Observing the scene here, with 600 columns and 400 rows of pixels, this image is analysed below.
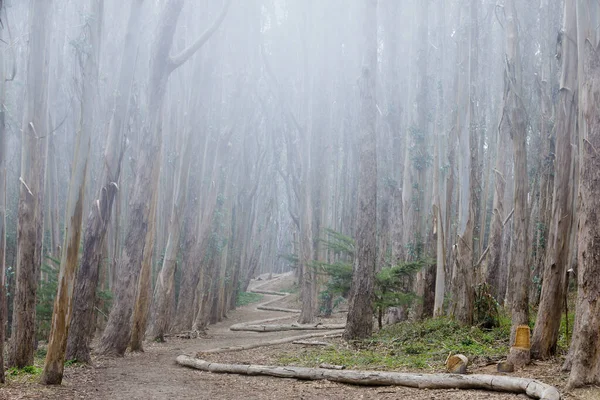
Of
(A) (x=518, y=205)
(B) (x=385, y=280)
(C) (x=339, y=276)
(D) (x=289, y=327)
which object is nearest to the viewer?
(A) (x=518, y=205)

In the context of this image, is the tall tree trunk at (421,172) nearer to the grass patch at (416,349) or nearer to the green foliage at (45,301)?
Result: the grass patch at (416,349)

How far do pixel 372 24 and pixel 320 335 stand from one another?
7528 mm

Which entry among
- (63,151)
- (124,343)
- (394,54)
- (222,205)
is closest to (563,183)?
(124,343)

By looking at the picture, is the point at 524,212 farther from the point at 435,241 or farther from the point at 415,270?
the point at 435,241

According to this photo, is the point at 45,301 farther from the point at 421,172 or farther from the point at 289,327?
the point at 421,172

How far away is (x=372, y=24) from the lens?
43.7ft

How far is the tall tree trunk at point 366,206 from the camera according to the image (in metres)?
12.1

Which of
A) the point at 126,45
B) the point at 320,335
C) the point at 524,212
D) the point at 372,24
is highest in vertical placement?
the point at 372,24

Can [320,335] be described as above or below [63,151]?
below

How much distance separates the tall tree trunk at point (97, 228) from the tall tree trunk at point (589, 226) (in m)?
5.97

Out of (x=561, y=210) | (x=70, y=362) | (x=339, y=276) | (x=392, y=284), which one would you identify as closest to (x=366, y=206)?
(x=392, y=284)

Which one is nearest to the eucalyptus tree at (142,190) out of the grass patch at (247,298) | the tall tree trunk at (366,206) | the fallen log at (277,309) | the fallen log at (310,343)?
the tall tree trunk at (366,206)

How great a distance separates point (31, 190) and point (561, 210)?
297 inches

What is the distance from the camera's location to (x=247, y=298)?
33.0 meters
